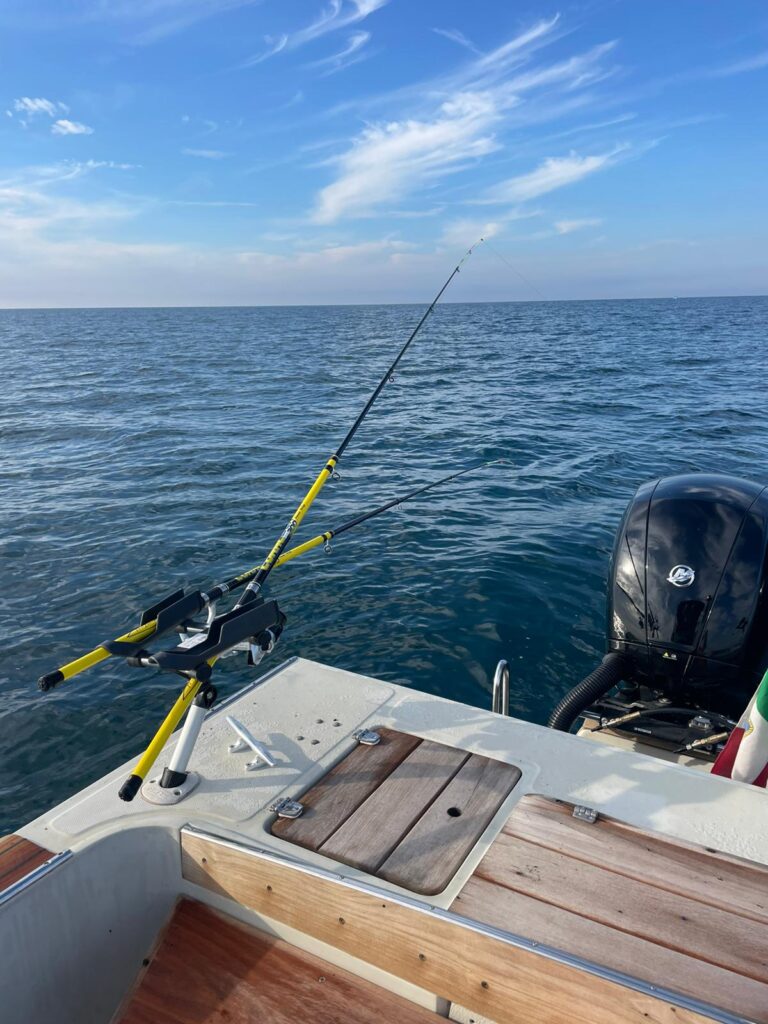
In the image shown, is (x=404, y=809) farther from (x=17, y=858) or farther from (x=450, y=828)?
(x=17, y=858)

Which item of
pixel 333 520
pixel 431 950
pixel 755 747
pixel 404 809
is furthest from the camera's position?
pixel 333 520

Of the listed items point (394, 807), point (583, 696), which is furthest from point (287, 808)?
A: point (583, 696)

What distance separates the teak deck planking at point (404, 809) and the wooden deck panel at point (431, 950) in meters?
0.19

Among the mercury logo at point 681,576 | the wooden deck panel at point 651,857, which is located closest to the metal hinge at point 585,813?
the wooden deck panel at point 651,857

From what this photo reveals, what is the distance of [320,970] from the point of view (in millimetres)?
2227

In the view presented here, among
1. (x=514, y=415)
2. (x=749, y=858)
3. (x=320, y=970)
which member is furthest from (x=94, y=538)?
(x=514, y=415)

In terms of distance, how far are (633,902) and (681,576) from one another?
7.83 feet

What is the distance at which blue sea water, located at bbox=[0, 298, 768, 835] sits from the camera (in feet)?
18.7

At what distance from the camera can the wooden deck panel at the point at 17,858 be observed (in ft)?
7.13

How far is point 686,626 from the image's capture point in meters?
3.98

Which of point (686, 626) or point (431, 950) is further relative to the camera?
point (686, 626)

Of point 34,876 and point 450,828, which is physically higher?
point 34,876

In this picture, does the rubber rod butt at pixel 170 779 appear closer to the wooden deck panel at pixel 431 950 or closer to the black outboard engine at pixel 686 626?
the wooden deck panel at pixel 431 950

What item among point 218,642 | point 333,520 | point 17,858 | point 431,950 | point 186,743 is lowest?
point 333,520
